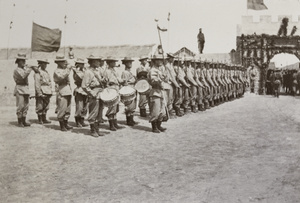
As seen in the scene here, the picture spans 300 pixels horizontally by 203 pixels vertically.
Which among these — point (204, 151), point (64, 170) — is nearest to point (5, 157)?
point (64, 170)

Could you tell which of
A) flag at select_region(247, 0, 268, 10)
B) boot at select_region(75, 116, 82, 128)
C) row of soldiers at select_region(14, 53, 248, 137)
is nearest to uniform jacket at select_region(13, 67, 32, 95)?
row of soldiers at select_region(14, 53, 248, 137)

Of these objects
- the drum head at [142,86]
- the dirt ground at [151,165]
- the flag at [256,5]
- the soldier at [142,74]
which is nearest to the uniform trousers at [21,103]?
the dirt ground at [151,165]

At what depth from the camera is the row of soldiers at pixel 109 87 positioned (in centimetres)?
957

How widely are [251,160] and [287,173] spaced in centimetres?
93

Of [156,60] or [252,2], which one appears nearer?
[156,60]

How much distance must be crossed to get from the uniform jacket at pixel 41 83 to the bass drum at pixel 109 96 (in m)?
2.79

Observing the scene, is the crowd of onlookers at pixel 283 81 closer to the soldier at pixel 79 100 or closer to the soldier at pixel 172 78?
the soldier at pixel 172 78

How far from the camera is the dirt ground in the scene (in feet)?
16.7

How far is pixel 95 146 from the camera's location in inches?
321

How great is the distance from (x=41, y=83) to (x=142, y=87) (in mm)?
3119

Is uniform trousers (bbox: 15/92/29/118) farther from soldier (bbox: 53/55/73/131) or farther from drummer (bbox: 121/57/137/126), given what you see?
drummer (bbox: 121/57/137/126)

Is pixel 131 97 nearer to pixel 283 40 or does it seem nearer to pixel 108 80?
pixel 108 80

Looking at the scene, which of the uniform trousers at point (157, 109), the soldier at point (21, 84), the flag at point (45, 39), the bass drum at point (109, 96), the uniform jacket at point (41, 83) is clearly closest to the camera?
the bass drum at point (109, 96)

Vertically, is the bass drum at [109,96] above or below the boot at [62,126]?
above
